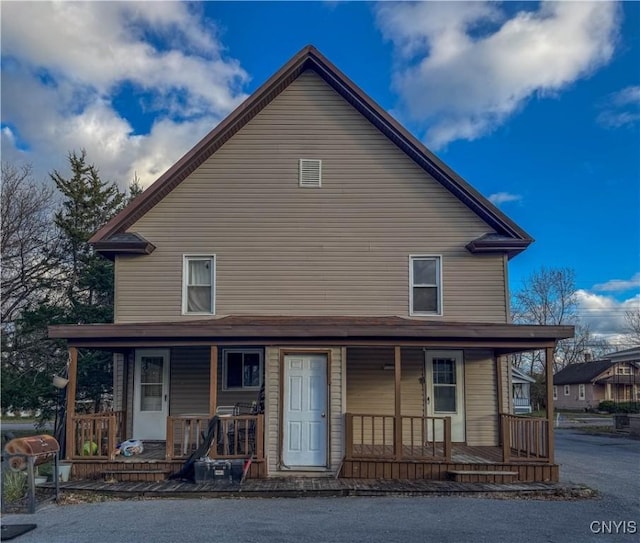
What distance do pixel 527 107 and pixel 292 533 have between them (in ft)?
49.6

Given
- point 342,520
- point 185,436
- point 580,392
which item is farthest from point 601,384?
point 342,520

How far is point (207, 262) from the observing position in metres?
13.0

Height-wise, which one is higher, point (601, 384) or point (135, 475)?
point (601, 384)

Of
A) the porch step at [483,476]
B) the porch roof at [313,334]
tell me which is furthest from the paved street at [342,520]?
the porch roof at [313,334]

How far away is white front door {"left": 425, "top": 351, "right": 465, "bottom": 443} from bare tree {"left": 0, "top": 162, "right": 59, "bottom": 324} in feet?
49.1

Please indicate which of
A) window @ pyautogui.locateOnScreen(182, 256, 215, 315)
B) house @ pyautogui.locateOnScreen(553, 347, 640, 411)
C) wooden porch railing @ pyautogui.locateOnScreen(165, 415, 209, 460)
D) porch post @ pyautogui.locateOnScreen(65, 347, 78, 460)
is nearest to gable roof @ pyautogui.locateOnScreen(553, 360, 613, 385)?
house @ pyautogui.locateOnScreen(553, 347, 640, 411)

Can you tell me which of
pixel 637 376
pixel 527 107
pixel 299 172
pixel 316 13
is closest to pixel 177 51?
pixel 316 13

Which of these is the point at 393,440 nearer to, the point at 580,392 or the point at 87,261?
the point at 87,261

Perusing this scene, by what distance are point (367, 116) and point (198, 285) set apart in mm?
5262

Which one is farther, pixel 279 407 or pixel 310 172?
pixel 310 172

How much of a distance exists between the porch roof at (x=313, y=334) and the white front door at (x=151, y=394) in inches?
91.2

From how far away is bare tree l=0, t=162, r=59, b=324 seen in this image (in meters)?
21.4

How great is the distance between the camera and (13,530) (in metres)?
Result: 7.13

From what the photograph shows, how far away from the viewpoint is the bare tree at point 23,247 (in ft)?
70.2
